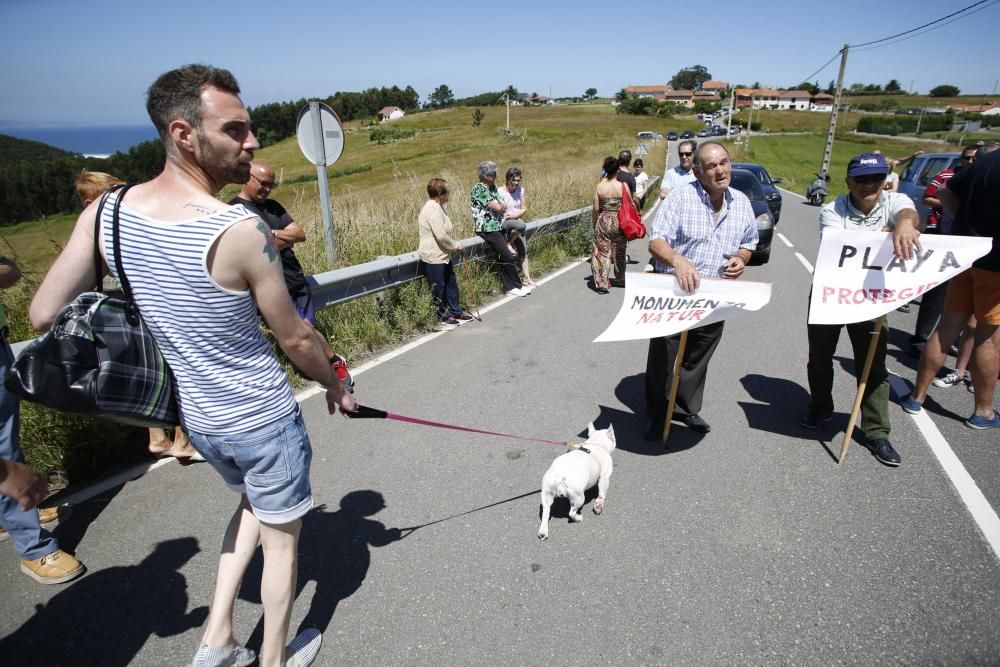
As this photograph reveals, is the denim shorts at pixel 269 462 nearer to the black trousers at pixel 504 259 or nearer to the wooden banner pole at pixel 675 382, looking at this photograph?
the wooden banner pole at pixel 675 382

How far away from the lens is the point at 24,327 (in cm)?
457

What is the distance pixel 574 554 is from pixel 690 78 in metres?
218

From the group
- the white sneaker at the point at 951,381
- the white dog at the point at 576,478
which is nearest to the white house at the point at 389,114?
the white sneaker at the point at 951,381

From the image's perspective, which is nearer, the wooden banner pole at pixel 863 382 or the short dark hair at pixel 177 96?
the short dark hair at pixel 177 96

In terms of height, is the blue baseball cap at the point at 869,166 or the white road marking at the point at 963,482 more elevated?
the blue baseball cap at the point at 869,166

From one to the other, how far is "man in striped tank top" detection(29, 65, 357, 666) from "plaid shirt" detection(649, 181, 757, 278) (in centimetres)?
253

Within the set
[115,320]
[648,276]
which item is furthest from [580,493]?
[115,320]

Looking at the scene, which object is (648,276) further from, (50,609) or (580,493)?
(50,609)

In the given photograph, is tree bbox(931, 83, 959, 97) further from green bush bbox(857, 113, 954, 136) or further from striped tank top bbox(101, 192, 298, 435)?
striped tank top bbox(101, 192, 298, 435)

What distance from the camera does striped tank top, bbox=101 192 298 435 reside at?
1.51 metres

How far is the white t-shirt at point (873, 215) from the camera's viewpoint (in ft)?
11.3

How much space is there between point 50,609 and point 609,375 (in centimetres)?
419

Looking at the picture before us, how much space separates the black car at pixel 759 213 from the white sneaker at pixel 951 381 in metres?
3.74

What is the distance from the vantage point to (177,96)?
1.54 meters
